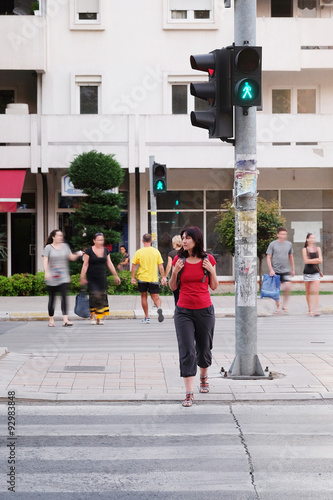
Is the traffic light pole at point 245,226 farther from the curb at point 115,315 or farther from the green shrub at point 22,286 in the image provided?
the green shrub at point 22,286

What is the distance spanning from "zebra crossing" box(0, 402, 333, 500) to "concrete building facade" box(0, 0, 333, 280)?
56.1 feet

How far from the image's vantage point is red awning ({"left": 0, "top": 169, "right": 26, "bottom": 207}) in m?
24.1

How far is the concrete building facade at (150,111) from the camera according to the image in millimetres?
25234

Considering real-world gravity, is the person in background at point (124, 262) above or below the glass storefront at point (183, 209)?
below

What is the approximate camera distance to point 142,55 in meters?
26.2

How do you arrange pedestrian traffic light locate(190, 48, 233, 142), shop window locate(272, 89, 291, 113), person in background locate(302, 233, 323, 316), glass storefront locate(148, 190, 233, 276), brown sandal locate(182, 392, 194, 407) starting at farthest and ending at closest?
shop window locate(272, 89, 291, 113)
glass storefront locate(148, 190, 233, 276)
person in background locate(302, 233, 323, 316)
pedestrian traffic light locate(190, 48, 233, 142)
brown sandal locate(182, 392, 194, 407)

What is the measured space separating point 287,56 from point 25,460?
21.8 meters

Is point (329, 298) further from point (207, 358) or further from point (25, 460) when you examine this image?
point (25, 460)

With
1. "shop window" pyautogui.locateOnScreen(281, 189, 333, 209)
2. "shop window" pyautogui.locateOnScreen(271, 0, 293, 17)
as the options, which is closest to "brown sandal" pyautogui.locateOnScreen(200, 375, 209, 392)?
"shop window" pyautogui.locateOnScreen(281, 189, 333, 209)

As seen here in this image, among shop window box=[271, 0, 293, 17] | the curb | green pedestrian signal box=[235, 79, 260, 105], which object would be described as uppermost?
shop window box=[271, 0, 293, 17]

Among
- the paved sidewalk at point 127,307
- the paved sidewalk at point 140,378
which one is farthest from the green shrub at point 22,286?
the paved sidewalk at point 140,378

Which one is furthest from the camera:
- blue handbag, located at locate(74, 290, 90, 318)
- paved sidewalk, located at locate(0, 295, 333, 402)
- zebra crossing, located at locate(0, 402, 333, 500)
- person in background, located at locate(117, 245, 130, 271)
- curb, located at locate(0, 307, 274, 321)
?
person in background, located at locate(117, 245, 130, 271)

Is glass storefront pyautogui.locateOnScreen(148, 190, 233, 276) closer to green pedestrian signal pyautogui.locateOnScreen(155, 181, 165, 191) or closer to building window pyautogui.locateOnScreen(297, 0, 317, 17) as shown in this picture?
building window pyautogui.locateOnScreen(297, 0, 317, 17)

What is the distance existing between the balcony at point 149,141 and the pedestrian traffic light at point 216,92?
1613 centimetres
